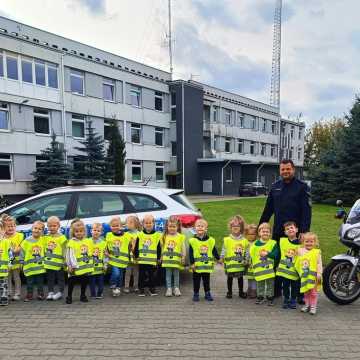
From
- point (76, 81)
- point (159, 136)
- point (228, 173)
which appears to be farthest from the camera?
point (228, 173)

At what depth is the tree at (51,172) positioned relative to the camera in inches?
826

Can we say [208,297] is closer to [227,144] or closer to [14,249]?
[14,249]

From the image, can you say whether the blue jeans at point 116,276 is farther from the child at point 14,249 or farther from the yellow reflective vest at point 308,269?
the yellow reflective vest at point 308,269

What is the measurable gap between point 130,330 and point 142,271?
1.27 metres

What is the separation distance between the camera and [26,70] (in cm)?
2214

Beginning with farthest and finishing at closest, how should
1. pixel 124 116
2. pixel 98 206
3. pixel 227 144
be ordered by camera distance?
pixel 227 144 → pixel 124 116 → pixel 98 206

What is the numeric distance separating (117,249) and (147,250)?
0.45 meters

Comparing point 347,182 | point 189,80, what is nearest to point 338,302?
point 347,182

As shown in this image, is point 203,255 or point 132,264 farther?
point 132,264

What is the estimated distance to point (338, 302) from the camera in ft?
15.2

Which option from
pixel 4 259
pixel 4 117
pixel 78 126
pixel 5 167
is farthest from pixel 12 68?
pixel 4 259

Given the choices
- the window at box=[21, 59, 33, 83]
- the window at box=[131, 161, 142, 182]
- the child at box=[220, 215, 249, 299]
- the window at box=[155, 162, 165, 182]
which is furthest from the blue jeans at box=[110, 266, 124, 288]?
the window at box=[155, 162, 165, 182]

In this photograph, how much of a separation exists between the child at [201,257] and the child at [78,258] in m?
1.48

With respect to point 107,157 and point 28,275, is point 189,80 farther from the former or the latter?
point 28,275
